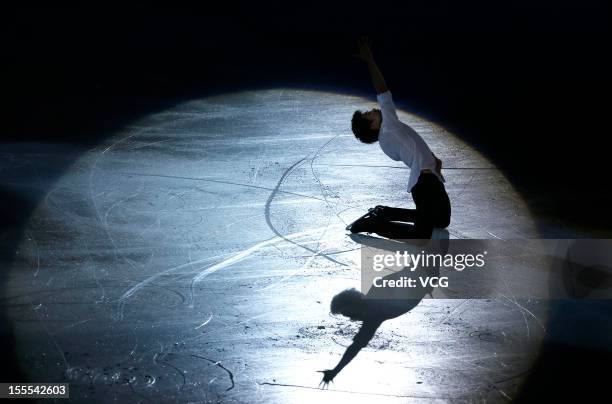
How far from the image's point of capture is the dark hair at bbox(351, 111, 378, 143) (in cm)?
542

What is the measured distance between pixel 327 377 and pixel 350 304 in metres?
0.79

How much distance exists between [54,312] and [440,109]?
531cm

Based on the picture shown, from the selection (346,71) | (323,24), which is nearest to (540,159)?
(346,71)

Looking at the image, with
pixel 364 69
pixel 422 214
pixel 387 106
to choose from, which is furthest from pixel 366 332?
pixel 364 69

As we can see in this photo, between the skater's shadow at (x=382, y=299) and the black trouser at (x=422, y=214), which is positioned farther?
the black trouser at (x=422, y=214)

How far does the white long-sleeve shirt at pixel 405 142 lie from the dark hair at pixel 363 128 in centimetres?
6

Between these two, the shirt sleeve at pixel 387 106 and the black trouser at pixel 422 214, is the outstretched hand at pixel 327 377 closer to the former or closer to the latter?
the black trouser at pixel 422 214

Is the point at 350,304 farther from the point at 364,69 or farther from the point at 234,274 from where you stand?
the point at 364,69

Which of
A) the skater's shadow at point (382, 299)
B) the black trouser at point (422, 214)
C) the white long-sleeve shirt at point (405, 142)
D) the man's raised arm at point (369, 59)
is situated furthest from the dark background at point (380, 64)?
the man's raised arm at point (369, 59)

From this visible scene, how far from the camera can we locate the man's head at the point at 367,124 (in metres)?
5.41

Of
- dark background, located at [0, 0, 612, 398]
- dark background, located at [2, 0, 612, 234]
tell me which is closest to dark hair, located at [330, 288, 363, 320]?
dark background, located at [0, 0, 612, 398]

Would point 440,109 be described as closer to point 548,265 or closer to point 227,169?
point 227,169

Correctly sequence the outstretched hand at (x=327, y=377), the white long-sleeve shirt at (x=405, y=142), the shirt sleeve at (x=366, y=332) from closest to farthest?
the outstretched hand at (x=327, y=377) < the shirt sleeve at (x=366, y=332) < the white long-sleeve shirt at (x=405, y=142)

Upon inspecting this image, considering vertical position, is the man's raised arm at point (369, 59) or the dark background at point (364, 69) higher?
the man's raised arm at point (369, 59)
